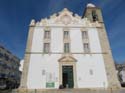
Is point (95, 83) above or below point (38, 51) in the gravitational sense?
below

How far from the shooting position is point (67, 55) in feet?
74.8

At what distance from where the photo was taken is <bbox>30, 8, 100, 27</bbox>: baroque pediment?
25.4 metres

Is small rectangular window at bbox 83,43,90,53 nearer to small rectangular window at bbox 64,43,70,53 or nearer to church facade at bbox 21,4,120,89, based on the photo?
church facade at bbox 21,4,120,89

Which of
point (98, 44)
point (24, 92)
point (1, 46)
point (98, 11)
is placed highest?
point (98, 11)

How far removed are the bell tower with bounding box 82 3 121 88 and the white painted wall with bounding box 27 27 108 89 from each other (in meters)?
0.65

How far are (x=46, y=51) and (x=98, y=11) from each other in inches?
551

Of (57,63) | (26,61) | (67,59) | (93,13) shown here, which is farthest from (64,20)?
(26,61)

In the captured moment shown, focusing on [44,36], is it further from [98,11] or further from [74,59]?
[98,11]

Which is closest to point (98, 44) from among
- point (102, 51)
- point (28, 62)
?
point (102, 51)

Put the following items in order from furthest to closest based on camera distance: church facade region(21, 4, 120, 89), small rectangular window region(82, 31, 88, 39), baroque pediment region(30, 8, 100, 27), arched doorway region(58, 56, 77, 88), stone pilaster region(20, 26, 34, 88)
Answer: baroque pediment region(30, 8, 100, 27) → small rectangular window region(82, 31, 88, 39) → arched doorway region(58, 56, 77, 88) → church facade region(21, 4, 120, 89) → stone pilaster region(20, 26, 34, 88)

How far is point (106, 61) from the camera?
2275cm

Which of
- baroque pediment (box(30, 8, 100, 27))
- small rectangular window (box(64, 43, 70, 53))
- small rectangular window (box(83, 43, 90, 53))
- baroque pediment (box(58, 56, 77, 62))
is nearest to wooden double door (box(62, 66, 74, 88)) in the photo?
baroque pediment (box(58, 56, 77, 62))

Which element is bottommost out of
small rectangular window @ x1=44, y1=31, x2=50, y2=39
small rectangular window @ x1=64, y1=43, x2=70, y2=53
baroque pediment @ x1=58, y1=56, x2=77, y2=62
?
baroque pediment @ x1=58, y1=56, x2=77, y2=62

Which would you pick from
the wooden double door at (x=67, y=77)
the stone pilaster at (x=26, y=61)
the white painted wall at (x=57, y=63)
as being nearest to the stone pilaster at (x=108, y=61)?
the white painted wall at (x=57, y=63)
